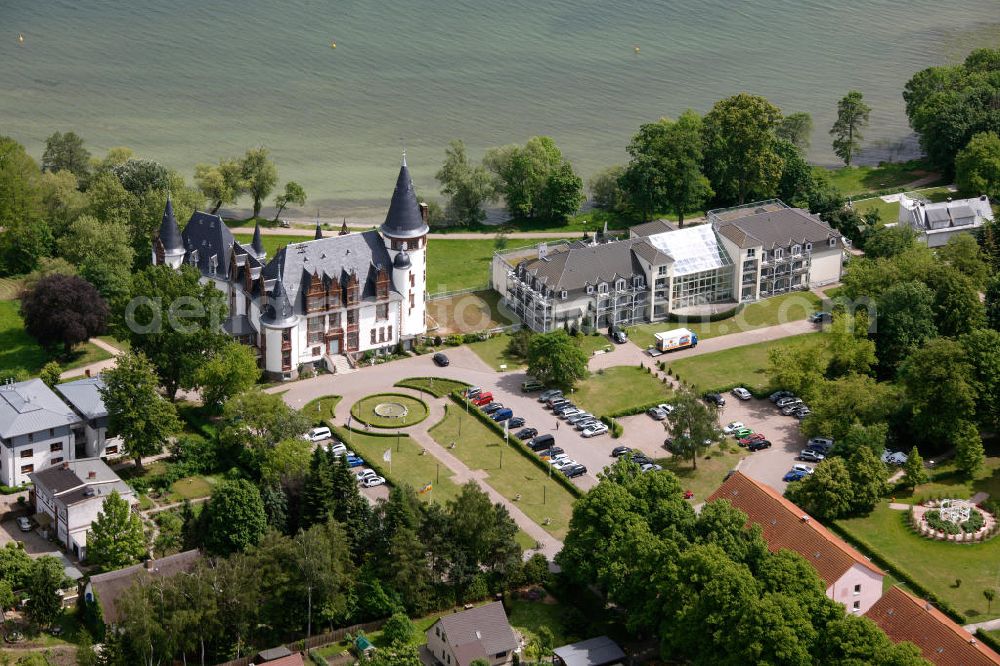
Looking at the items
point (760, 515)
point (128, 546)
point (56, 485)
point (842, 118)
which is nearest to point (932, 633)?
point (760, 515)

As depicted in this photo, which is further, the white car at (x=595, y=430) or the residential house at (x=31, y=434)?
the white car at (x=595, y=430)

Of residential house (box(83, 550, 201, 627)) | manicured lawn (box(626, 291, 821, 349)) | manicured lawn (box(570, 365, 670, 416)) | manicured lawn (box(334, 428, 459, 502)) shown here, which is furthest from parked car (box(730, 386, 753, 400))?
residential house (box(83, 550, 201, 627))

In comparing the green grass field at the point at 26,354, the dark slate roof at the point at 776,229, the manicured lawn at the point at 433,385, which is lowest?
the manicured lawn at the point at 433,385

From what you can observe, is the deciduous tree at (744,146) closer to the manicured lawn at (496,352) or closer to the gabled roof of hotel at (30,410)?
the manicured lawn at (496,352)

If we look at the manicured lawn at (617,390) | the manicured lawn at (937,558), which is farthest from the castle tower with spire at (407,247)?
the manicured lawn at (937,558)

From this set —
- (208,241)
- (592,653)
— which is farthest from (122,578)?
(208,241)

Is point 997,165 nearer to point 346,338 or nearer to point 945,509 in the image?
point 945,509
